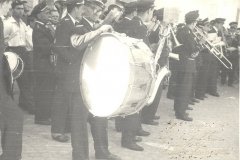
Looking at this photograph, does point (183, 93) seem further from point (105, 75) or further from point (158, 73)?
point (105, 75)

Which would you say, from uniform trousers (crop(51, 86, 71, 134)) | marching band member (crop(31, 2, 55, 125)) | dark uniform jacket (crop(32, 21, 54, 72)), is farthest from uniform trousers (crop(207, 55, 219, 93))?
uniform trousers (crop(51, 86, 71, 134))

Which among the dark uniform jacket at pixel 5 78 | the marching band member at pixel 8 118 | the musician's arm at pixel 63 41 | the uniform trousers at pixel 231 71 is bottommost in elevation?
the uniform trousers at pixel 231 71

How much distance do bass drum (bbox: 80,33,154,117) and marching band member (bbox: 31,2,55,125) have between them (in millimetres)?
2143

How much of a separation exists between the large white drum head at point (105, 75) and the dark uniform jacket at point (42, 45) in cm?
211

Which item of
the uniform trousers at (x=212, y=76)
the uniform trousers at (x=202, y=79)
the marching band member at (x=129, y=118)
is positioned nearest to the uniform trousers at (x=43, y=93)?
the marching band member at (x=129, y=118)

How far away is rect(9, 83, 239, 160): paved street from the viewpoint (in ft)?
18.8

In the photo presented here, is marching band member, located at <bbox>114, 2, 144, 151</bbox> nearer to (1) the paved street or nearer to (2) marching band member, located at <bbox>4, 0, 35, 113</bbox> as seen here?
(1) the paved street

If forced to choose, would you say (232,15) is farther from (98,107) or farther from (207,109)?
(98,107)

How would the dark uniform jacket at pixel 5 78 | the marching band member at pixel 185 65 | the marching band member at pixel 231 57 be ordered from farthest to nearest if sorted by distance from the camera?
the marching band member at pixel 231 57, the marching band member at pixel 185 65, the dark uniform jacket at pixel 5 78

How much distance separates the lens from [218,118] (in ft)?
28.5

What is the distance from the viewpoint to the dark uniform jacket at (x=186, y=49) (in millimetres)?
8227

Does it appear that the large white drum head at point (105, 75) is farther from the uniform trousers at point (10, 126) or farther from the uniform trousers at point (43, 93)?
the uniform trousers at point (43, 93)

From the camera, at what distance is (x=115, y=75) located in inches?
186

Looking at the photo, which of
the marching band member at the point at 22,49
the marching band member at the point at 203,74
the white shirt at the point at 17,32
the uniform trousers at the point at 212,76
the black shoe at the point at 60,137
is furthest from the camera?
the uniform trousers at the point at 212,76
